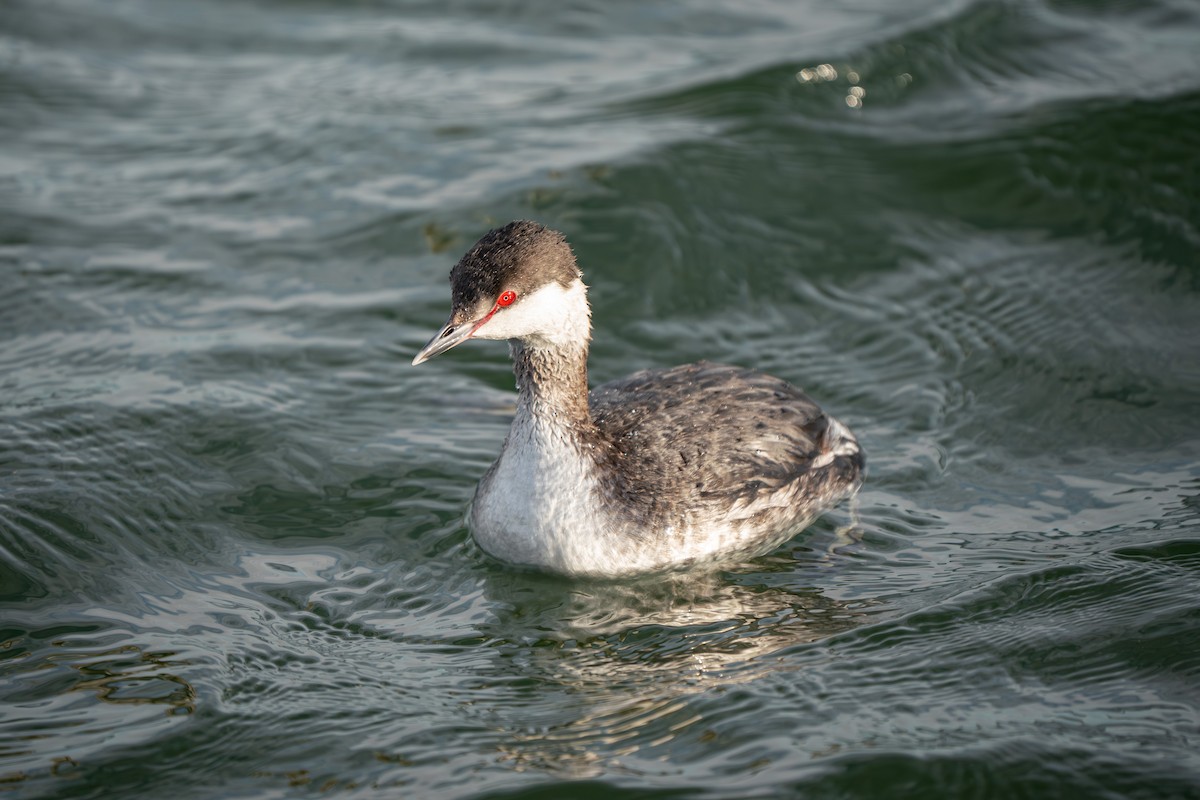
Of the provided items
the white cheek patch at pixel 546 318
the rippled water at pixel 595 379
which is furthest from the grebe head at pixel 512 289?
the rippled water at pixel 595 379

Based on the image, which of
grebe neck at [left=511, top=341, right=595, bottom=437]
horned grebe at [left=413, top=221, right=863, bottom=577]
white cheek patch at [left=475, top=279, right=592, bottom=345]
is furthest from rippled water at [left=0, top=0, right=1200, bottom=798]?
white cheek patch at [left=475, top=279, right=592, bottom=345]

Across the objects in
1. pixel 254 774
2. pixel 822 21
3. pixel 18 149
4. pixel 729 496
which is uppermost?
pixel 822 21

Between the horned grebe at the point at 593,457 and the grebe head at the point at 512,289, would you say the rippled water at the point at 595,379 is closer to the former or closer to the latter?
the horned grebe at the point at 593,457

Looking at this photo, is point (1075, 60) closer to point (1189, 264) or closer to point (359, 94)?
point (1189, 264)

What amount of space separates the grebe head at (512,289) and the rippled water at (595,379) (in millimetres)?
1350

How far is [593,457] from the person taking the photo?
24.4 ft

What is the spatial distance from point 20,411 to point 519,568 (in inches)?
138

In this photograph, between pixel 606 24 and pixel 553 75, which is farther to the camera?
pixel 606 24

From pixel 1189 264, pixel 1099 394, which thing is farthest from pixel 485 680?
pixel 1189 264

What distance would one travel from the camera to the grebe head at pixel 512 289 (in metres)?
7.08

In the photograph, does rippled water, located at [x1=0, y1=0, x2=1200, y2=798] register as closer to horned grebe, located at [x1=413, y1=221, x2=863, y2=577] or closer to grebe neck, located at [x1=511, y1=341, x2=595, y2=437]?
horned grebe, located at [x1=413, y1=221, x2=863, y2=577]

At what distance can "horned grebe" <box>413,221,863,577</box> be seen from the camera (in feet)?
23.6

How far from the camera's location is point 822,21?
14.6 m

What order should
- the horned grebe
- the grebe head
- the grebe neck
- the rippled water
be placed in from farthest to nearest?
1. the grebe neck
2. the horned grebe
3. the grebe head
4. the rippled water
